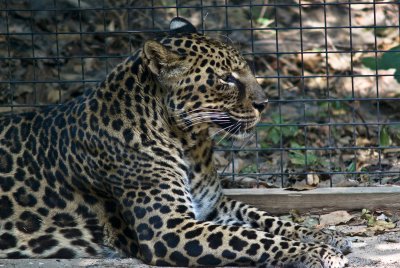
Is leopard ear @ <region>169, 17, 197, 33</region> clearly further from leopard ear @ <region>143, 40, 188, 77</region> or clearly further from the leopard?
leopard ear @ <region>143, 40, 188, 77</region>

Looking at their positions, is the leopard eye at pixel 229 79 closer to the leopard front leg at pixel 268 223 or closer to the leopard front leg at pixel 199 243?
the leopard front leg at pixel 199 243

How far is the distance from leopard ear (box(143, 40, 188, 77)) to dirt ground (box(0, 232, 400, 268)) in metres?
1.60

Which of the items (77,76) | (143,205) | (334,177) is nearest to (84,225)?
(143,205)

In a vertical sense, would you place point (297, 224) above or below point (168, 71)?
below

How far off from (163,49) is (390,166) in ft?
13.4

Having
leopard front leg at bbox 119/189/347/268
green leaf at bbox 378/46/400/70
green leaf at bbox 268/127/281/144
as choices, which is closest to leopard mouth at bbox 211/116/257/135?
leopard front leg at bbox 119/189/347/268

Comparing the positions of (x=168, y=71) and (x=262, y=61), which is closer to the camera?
(x=168, y=71)

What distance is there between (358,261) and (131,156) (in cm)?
206

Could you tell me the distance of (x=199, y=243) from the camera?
7.68 meters

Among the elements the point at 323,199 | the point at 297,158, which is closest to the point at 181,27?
the point at 323,199

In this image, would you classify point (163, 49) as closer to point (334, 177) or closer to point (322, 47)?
point (334, 177)

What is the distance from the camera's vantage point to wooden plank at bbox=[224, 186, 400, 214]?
934cm

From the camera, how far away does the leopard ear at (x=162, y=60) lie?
26.0ft

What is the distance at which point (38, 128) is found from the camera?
8500 millimetres
